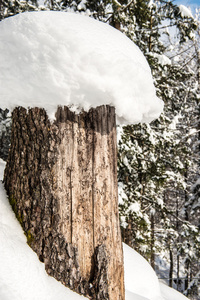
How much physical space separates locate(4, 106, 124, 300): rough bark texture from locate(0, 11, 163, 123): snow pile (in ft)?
0.34

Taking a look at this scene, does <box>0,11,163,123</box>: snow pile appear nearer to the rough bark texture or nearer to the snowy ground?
Answer: the rough bark texture

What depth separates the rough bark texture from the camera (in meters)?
1.30

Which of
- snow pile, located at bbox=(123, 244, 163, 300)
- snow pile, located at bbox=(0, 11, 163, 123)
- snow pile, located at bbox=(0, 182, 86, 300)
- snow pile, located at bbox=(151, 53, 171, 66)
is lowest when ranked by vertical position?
snow pile, located at bbox=(123, 244, 163, 300)

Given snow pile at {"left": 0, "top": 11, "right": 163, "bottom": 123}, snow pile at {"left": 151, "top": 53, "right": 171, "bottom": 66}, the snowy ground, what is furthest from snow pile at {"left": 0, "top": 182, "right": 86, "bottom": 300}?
snow pile at {"left": 151, "top": 53, "right": 171, "bottom": 66}

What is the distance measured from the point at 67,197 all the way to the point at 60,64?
30.0 inches

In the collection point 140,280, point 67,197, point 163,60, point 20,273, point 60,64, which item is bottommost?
point 140,280

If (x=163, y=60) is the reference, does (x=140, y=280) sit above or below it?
below

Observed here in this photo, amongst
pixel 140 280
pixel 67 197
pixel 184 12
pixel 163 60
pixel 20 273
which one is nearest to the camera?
pixel 20 273

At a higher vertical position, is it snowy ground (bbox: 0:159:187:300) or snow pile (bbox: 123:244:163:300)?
snowy ground (bbox: 0:159:187:300)

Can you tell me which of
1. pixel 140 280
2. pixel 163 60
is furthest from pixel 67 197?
pixel 163 60

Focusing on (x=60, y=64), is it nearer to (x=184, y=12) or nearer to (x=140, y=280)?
(x=140, y=280)

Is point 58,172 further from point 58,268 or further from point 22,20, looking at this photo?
point 22,20

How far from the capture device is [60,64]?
3.99 feet

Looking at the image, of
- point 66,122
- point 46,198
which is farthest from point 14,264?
point 66,122
